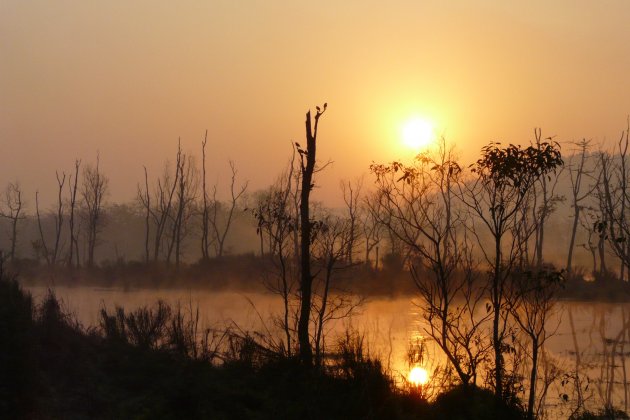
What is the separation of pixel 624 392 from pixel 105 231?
83683 mm

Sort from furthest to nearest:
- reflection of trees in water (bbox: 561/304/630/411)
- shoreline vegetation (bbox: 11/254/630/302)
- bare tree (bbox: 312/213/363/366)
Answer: shoreline vegetation (bbox: 11/254/630/302), reflection of trees in water (bbox: 561/304/630/411), bare tree (bbox: 312/213/363/366)

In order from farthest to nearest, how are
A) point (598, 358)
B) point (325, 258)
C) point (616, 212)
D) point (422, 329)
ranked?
point (616, 212) → point (422, 329) → point (598, 358) → point (325, 258)

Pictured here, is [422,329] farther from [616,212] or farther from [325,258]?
[616,212]

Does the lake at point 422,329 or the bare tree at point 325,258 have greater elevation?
the bare tree at point 325,258

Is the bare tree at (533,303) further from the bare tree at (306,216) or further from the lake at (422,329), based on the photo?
the bare tree at (306,216)

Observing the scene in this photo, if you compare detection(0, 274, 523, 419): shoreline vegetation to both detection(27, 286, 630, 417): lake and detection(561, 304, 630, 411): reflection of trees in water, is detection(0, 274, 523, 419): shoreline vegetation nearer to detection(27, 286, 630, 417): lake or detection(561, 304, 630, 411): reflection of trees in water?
detection(27, 286, 630, 417): lake

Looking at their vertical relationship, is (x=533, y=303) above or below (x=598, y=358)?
above

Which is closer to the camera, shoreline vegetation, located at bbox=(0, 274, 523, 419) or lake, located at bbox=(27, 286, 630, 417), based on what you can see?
shoreline vegetation, located at bbox=(0, 274, 523, 419)

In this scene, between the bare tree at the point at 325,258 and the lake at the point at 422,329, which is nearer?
the bare tree at the point at 325,258

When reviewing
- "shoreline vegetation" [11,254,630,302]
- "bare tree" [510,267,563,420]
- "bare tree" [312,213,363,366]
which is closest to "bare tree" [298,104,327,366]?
"bare tree" [312,213,363,366]

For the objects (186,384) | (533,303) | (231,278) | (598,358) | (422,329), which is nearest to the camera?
(186,384)

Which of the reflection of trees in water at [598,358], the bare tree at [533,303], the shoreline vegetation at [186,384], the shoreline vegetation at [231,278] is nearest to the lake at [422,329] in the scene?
the reflection of trees in water at [598,358]

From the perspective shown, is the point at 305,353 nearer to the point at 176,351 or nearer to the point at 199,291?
the point at 176,351

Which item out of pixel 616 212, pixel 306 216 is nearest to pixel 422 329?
pixel 306 216
